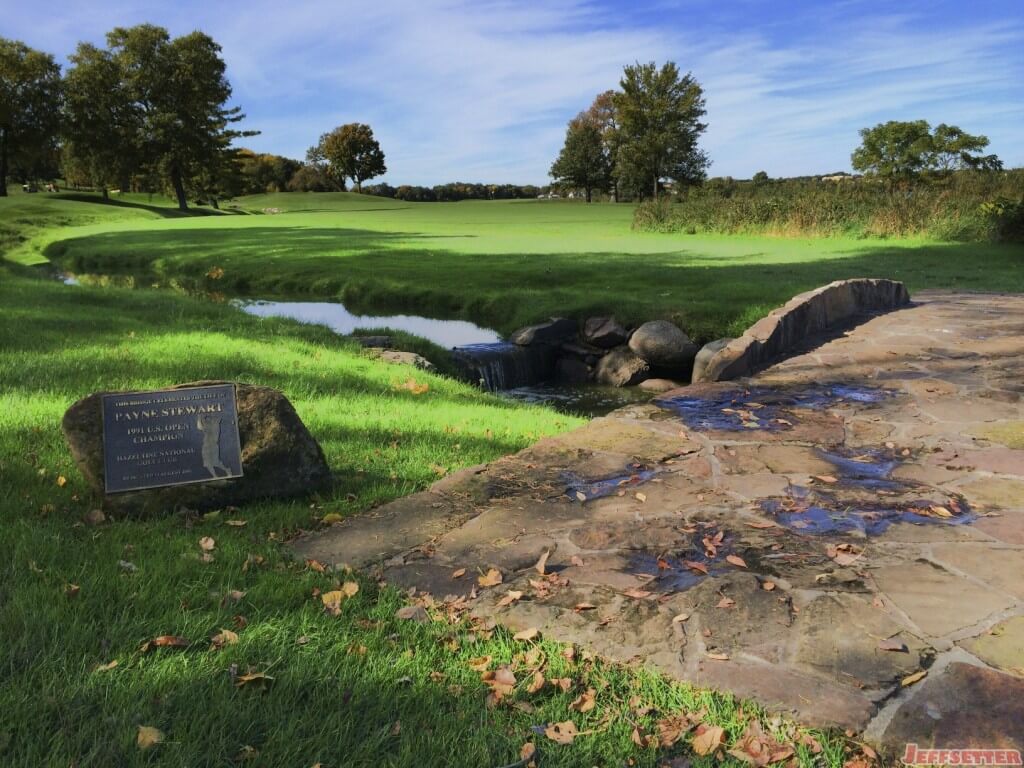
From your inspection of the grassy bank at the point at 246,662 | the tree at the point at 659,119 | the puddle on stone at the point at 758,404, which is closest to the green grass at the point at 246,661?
the grassy bank at the point at 246,662

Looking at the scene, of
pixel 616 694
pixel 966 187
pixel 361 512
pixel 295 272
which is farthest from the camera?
pixel 966 187

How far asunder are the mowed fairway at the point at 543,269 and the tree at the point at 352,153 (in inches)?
2400

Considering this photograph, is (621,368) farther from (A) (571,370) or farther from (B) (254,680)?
(B) (254,680)

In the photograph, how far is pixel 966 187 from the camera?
2192 centimetres

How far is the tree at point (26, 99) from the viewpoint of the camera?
48.4m

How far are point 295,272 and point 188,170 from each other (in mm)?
44563

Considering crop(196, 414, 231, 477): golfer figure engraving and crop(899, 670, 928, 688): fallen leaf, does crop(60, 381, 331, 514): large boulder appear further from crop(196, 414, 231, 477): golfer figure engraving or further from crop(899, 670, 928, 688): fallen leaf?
crop(899, 670, 928, 688): fallen leaf

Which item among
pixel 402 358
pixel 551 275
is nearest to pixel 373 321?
pixel 551 275

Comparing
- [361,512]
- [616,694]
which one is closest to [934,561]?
[616,694]

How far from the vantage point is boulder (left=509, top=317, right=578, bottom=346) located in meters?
10.6

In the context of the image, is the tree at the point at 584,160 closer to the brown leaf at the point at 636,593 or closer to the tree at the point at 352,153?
the tree at the point at 352,153

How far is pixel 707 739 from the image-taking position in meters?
2.13

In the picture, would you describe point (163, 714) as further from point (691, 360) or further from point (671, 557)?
point (691, 360)

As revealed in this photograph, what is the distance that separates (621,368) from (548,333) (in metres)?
1.34
